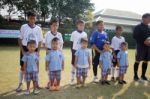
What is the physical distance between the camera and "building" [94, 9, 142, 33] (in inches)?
1960

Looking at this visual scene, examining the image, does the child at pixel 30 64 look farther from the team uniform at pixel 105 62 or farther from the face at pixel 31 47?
the team uniform at pixel 105 62

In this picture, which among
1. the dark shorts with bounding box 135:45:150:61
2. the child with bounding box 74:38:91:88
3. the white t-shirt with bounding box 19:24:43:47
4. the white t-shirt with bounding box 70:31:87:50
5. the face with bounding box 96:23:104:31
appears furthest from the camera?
the dark shorts with bounding box 135:45:150:61

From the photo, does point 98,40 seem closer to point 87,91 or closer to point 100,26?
point 100,26

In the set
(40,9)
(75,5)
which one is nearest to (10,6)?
(40,9)

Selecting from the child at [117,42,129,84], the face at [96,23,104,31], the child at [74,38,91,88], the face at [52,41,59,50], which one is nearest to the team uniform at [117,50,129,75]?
the child at [117,42,129,84]

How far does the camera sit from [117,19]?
5134cm

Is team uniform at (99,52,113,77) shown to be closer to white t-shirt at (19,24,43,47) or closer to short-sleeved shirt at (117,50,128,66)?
short-sleeved shirt at (117,50,128,66)

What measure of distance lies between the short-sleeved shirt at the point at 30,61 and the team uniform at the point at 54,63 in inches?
16.9

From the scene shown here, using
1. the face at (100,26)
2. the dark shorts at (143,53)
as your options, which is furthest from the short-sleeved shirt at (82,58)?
the dark shorts at (143,53)

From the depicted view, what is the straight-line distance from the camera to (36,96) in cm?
663

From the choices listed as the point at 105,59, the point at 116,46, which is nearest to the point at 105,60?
the point at 105,59

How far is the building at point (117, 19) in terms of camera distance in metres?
49.8

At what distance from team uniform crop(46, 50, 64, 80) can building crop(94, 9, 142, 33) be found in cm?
4229

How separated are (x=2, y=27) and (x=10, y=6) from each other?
1126 centimetres
